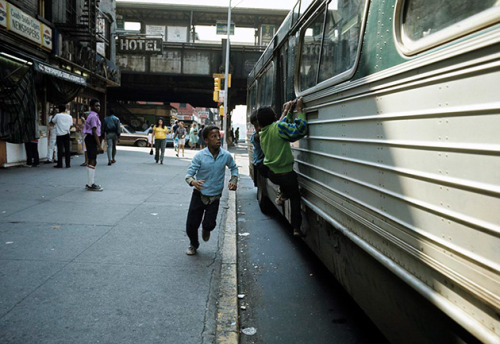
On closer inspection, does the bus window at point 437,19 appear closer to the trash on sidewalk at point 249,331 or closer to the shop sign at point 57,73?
the trash on sidewalk at point 249,331

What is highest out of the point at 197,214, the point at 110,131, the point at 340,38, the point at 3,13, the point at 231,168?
the point at 3,13

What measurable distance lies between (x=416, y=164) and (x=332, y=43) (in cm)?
209

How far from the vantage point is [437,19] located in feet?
6.93

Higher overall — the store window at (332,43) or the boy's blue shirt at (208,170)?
the store window at (332,43)

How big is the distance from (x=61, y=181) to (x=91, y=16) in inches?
384

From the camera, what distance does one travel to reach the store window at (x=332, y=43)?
3273 millimetres

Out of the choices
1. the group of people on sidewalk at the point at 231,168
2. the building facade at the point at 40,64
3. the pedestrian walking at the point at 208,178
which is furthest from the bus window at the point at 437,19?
the building facade at the point at 40,64

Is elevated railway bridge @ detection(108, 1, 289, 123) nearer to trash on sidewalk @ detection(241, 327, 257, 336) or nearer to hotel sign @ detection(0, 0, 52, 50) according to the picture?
hotel sign @ detection(0, 0, 52, 50)

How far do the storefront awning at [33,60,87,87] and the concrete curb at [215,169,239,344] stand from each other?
9517 mm

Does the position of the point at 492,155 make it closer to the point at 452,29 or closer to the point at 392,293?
the point at 452,29

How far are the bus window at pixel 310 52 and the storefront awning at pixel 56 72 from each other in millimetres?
10000

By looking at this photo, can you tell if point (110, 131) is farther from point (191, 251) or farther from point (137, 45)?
point (137, 45)

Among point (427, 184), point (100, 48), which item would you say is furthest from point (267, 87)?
point (100, 48)

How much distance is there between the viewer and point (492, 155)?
1.60 m
